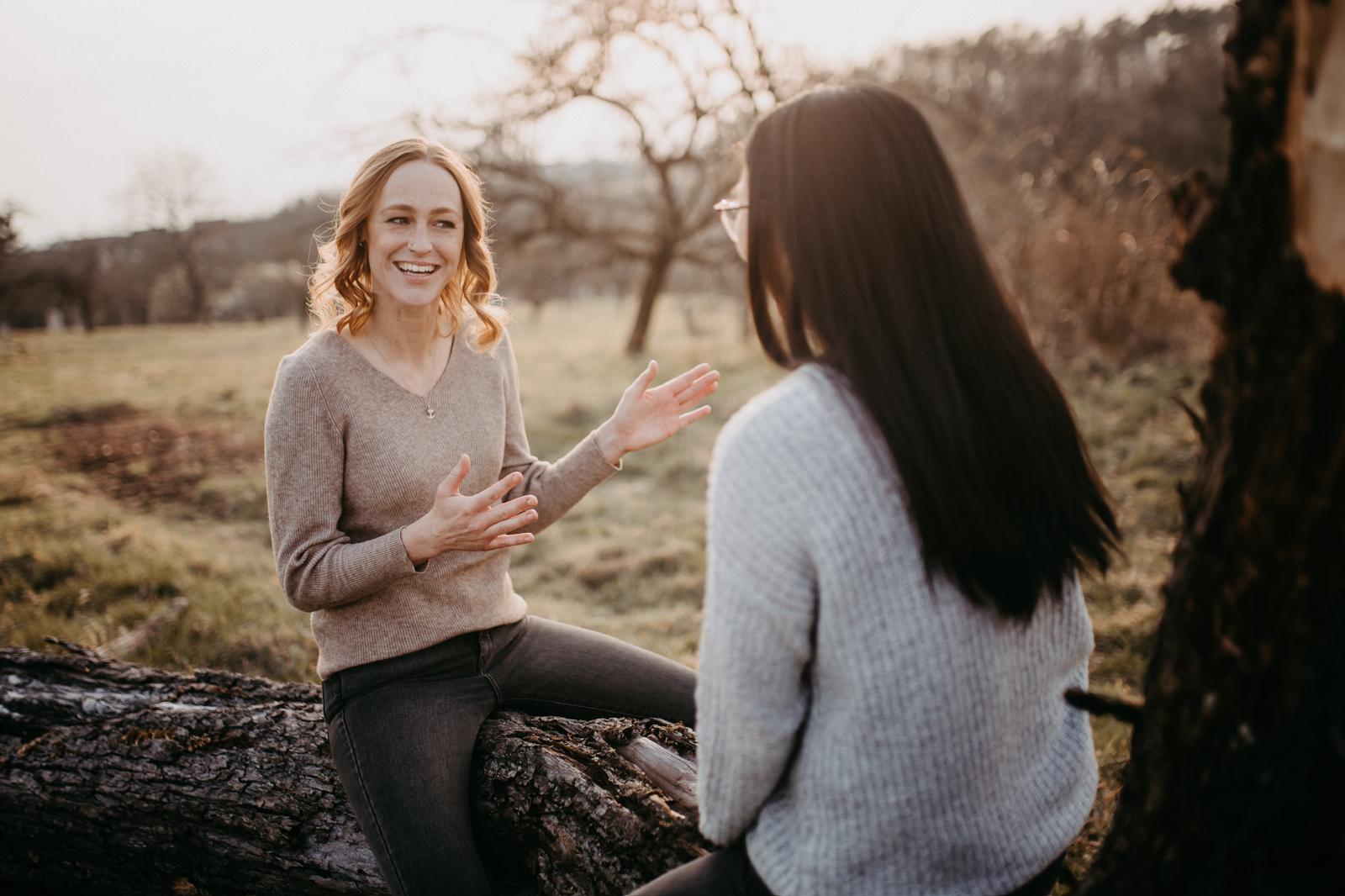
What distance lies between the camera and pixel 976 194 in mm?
9203

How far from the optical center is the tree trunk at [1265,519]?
864 mm

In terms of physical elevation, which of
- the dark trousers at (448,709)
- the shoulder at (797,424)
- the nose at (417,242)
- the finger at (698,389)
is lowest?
the dark trousers at (448,709)

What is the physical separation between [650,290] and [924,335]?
12.9 meters

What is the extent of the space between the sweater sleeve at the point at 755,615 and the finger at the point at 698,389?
1.04 meters

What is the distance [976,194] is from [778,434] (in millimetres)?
9254

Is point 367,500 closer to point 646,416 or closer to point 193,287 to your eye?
point 646,416

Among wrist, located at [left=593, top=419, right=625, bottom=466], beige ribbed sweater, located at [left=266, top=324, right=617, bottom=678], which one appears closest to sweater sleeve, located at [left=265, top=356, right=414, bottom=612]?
beige ribbed sweater, located at [left=266, top=324, right=617, bottom=678]

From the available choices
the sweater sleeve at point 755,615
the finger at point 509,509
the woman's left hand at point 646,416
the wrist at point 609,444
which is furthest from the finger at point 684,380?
the sweater sleeve at point 755,615

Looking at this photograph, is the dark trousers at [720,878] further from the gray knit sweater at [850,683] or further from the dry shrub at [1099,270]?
the dry shrub at [1099,270]

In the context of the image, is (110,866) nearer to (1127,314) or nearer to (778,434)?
(778,434)

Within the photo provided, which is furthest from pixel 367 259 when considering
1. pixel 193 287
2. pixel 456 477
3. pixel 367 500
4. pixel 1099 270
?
pixel 193 287

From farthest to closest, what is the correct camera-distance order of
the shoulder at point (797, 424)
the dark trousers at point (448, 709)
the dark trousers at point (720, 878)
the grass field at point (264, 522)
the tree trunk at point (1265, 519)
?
the grass field at point (264, 522), the dark trousers at point (448, 709), the dark trousers at point (720, 878), the shoulder at point (797, 424), the tree trunk at point (1265, 519)

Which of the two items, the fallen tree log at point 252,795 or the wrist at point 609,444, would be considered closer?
the fallen tree log at point 252,795

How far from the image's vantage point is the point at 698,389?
7.29 feet
